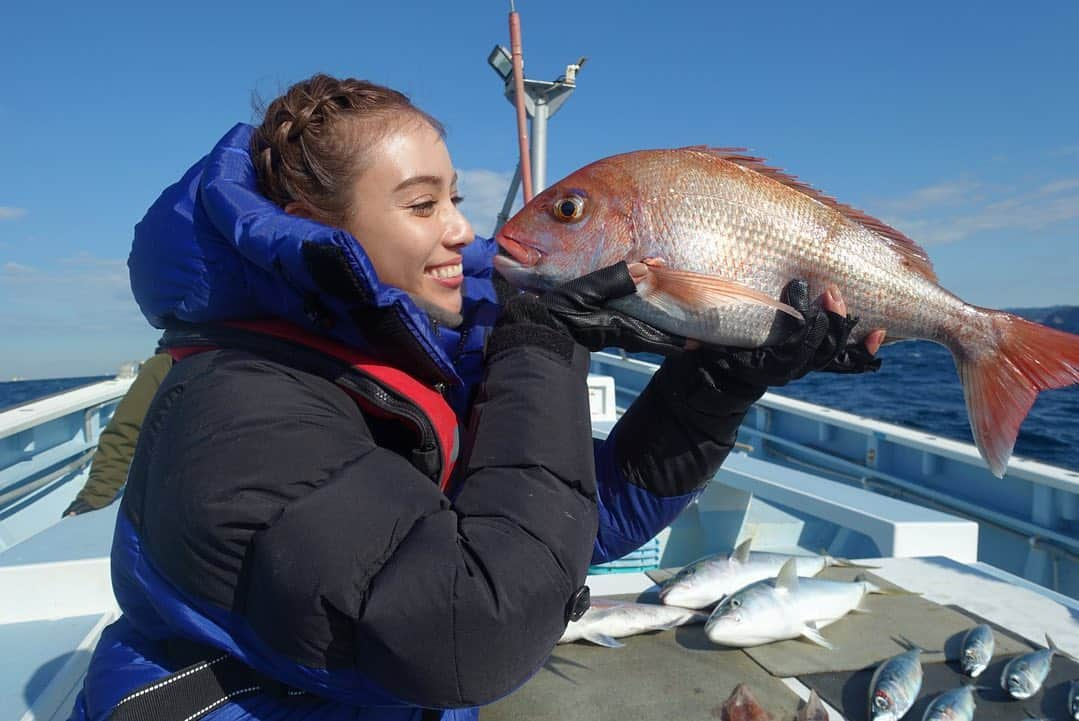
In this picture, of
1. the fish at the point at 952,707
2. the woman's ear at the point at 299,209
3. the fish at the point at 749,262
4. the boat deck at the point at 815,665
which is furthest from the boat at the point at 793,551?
the woman's ear at the point at 299,209

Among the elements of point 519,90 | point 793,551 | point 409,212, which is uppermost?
point 519,90

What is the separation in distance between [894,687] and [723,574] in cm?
100

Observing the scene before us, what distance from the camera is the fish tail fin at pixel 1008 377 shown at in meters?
2.10

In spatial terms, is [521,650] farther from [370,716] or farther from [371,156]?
[371,156]

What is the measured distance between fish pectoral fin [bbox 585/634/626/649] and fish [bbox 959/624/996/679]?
1.12 meters

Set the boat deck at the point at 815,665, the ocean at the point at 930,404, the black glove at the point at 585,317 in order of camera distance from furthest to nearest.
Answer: the ocean at the point at 930,404
the boat deck at the point at 815,665
the black glove at the point at 585,317

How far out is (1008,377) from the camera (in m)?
2.17

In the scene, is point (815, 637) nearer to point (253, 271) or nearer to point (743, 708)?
point (743, 708)

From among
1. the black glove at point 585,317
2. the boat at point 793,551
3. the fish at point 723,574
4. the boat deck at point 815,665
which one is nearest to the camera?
the black glove at point 585,317

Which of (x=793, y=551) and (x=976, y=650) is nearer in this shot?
(x=976, y=650)

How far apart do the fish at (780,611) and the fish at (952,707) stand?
1.45 ft

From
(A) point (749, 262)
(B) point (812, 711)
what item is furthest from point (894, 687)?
(A) point (749, 262)

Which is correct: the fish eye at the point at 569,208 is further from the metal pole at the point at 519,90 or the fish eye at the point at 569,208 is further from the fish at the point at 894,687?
the metal pole at the point at 519,90

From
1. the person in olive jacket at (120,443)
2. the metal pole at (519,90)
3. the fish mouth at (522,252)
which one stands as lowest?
the person in olive jacket at (120,443)
